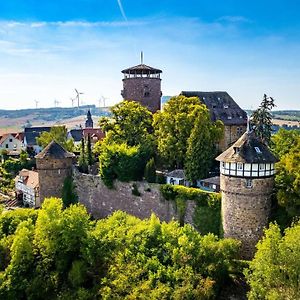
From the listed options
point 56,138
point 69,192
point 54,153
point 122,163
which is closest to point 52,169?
point 54,153

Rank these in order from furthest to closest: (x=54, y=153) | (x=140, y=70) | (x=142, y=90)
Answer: (x=140, y=70) → (x=142, y=90) → (x=54, y=153)

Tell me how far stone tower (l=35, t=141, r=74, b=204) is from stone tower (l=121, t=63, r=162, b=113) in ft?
38.6

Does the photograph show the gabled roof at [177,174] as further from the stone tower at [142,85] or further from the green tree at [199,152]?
the stone tower at [142,85]

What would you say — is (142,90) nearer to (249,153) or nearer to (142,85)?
(142,85)

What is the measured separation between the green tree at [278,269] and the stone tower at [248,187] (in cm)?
525

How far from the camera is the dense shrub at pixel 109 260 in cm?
2769

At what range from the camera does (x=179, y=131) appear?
1612 inches

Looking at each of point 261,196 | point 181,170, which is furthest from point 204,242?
point 181,170

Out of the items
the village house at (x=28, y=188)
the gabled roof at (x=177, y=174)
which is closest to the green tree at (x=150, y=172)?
the gabled roof at (x=177, y=174)

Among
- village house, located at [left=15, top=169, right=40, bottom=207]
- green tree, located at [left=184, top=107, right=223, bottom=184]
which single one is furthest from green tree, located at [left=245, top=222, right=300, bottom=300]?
village house, located at [left=15, top=169, right=40, bottom=207]

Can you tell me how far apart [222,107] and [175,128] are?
11528mm

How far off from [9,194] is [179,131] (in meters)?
25.2

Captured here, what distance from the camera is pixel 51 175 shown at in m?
43.5

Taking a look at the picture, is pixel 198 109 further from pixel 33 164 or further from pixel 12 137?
pixel 12 137
